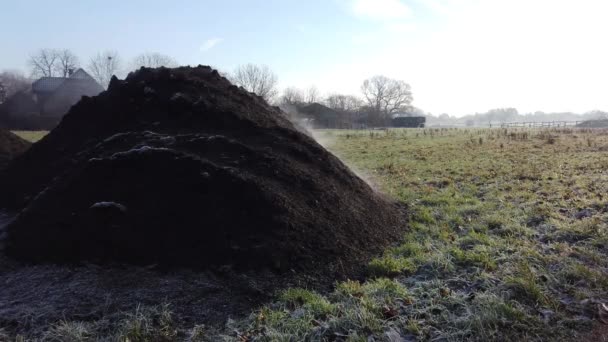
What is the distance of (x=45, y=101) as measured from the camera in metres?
45.8

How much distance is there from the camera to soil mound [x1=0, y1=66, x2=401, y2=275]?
397 cm

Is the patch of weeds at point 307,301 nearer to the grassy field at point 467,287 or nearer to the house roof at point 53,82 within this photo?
the grassy field at point 467,287

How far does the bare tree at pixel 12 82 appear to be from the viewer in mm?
54222

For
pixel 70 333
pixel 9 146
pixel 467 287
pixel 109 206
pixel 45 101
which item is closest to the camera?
pixel 70 333

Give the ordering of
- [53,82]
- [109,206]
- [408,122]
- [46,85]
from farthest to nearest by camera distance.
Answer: [408,122], [53,82], [46,85], [109,206]

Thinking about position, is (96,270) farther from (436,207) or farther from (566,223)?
(566,223)

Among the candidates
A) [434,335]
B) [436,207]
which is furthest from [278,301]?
[436,207]

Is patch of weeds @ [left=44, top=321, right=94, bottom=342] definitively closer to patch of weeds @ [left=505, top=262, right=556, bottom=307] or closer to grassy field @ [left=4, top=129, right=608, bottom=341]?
grassy field @ [left=4, top=129, right=608, bottom=341]

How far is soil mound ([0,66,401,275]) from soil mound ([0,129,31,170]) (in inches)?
207

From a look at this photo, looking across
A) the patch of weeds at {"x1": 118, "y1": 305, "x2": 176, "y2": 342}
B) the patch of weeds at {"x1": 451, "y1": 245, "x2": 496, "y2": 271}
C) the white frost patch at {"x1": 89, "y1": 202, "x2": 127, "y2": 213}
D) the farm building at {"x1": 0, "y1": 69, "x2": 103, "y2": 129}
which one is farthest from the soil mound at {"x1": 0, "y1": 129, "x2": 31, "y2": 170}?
the farm building at {"x1": 0, "y1": 69, "x2": 103, "y2": 129}

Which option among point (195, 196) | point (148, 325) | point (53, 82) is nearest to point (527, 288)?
point (148, 325)

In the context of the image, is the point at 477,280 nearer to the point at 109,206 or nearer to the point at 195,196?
the point at 195,196

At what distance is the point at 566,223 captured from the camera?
→ 5570 mm

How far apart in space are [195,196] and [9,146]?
10.2 m
